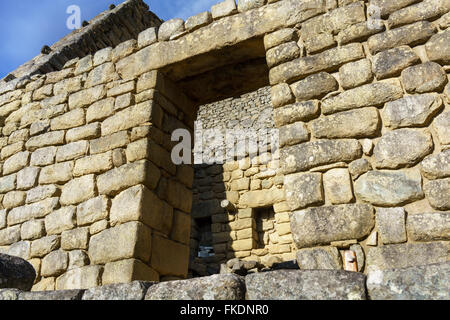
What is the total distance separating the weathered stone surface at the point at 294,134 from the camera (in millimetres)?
3023

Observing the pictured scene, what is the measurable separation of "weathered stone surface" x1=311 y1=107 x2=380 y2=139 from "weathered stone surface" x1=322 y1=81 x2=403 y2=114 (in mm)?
53

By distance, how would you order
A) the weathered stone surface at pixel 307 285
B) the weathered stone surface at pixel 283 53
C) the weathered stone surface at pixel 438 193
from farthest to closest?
the weathered stone surface at pixel 283 53, the weathered stone surface at pixel 438 193, the weathered stone surface at pixel 307 285

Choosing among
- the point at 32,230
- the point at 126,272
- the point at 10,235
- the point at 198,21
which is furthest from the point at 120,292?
the point at 198,21

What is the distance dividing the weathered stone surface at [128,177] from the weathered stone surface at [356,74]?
71.5 inches

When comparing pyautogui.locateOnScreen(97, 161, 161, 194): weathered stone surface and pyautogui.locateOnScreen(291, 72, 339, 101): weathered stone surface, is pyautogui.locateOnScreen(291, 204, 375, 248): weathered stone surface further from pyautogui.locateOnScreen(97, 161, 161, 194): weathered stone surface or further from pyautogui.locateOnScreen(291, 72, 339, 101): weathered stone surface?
pyautogui.locateOnScreen(97, 161, 161, 194): weathered stone surface

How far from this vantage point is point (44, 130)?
176 inches

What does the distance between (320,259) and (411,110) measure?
→ 3.86 ft

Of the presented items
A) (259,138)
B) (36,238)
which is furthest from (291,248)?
(36,238)

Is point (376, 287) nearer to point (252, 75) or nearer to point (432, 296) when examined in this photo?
point (432, 296)

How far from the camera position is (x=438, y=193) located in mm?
2461

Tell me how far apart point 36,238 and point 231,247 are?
178 inches

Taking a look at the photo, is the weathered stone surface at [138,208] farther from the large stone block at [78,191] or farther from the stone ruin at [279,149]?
the large stone block at [78,191]

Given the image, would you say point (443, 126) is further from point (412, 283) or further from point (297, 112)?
point (412, 283)

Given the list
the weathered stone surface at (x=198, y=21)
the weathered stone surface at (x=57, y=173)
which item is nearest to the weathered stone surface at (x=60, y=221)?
the weathered stone surface at (x=57, y=173)
